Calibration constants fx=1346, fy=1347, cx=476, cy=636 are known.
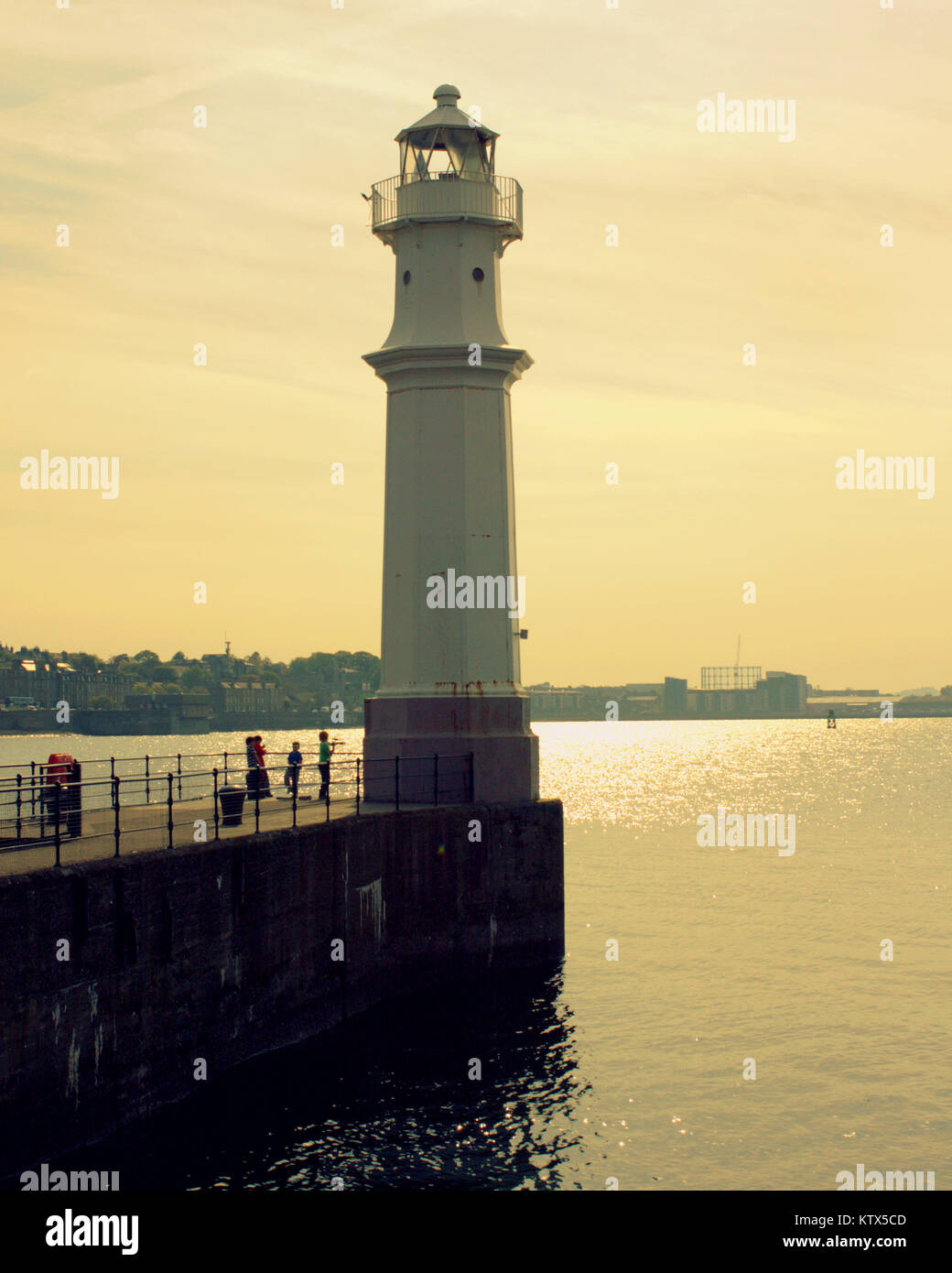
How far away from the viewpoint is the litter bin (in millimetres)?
20859

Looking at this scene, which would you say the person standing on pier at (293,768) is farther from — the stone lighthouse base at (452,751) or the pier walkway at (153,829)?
the stone lighthouse base at (452,751)

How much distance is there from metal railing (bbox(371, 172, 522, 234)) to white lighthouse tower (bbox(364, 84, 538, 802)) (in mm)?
34

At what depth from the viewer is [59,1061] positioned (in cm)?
1493

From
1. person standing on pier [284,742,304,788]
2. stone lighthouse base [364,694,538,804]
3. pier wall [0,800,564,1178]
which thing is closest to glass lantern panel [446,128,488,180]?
stone lighthouse base [364,694,538,804]

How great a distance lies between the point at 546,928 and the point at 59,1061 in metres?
12.8

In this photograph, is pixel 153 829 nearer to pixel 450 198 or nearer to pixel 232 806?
pixel 232 806

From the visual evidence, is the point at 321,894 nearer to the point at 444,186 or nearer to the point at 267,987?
the point at 267,987

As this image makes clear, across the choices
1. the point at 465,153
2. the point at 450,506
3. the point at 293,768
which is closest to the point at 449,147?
the point at 465,153

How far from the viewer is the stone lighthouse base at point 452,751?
26109 mm

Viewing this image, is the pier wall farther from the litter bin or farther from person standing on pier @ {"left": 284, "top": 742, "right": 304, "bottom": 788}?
person standing on pier @ {"left": 284, "top": 742, "right": 304, "bottom": 788}

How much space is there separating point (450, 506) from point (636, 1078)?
37.9 ft

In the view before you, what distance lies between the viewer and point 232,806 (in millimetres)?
21859

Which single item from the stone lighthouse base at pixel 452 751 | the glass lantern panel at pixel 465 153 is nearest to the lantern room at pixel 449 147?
the glass lantern panel at pixel 465 153

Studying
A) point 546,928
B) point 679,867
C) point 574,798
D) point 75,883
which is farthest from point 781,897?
point 574,798
